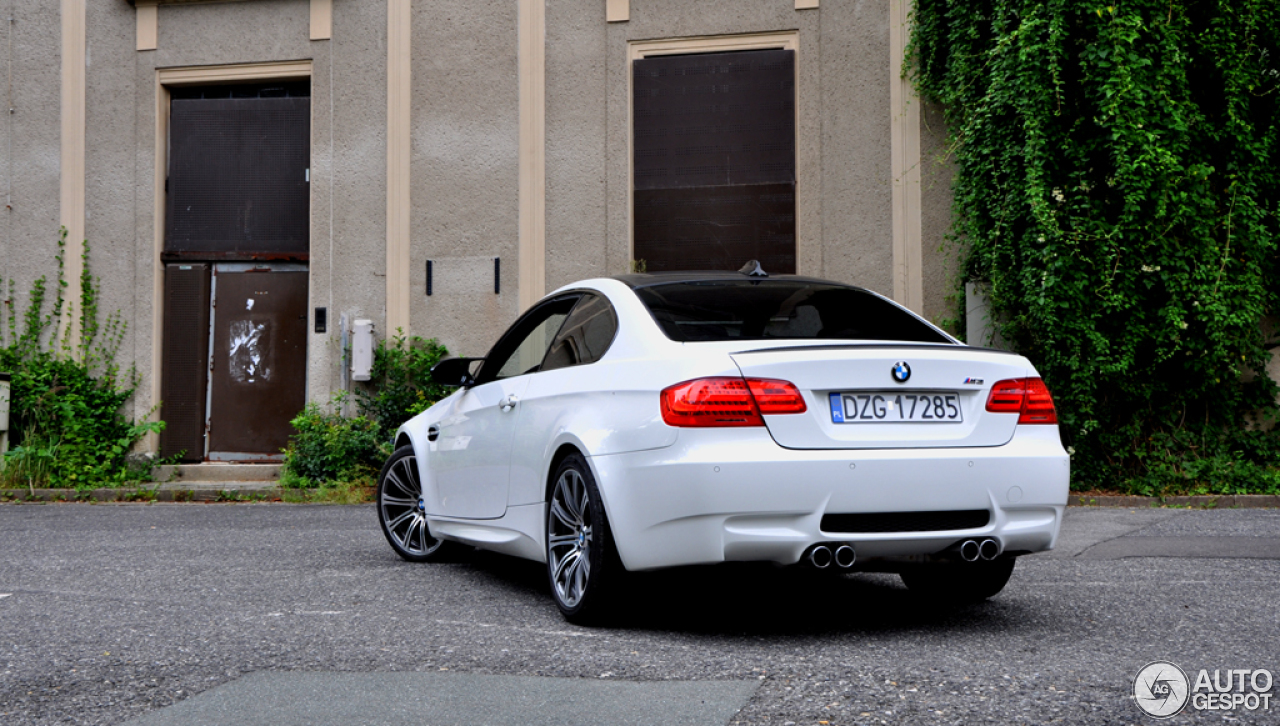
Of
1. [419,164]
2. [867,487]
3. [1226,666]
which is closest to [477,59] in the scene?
[419,164]

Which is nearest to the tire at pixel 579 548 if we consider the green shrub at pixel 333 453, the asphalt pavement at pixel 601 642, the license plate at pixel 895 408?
the asphalt pavement at pixel 601 642

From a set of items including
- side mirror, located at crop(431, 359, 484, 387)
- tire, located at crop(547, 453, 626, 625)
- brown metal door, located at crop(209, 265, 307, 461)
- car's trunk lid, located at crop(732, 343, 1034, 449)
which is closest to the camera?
car's trunk lid, located at crop(732, 343, 1034, 449)

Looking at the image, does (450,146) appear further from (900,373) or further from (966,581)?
(900,373)

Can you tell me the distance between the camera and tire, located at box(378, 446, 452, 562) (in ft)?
21.7

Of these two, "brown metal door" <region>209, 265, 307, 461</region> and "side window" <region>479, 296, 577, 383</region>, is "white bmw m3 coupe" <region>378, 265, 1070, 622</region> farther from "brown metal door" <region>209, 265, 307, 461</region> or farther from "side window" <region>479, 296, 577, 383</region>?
"brown metal door" <region>209, 265, 307, 461</region>

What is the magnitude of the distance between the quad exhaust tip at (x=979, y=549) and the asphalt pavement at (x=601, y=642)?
30cm

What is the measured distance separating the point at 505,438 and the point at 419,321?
795cm

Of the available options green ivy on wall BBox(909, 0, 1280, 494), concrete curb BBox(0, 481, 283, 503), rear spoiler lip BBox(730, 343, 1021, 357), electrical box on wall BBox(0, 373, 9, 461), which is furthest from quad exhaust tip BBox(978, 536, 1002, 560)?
electrical box on wall BBox(0, 373, 9, 461)

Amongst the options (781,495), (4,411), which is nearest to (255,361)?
(4,411)

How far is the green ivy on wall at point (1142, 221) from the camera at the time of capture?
10352mm

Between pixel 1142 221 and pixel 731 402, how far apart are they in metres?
7.72

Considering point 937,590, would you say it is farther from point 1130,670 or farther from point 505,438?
point 505,438

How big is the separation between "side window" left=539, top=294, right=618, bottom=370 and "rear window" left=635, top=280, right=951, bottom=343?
0.19 metres

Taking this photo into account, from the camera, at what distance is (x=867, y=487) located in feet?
13.3
